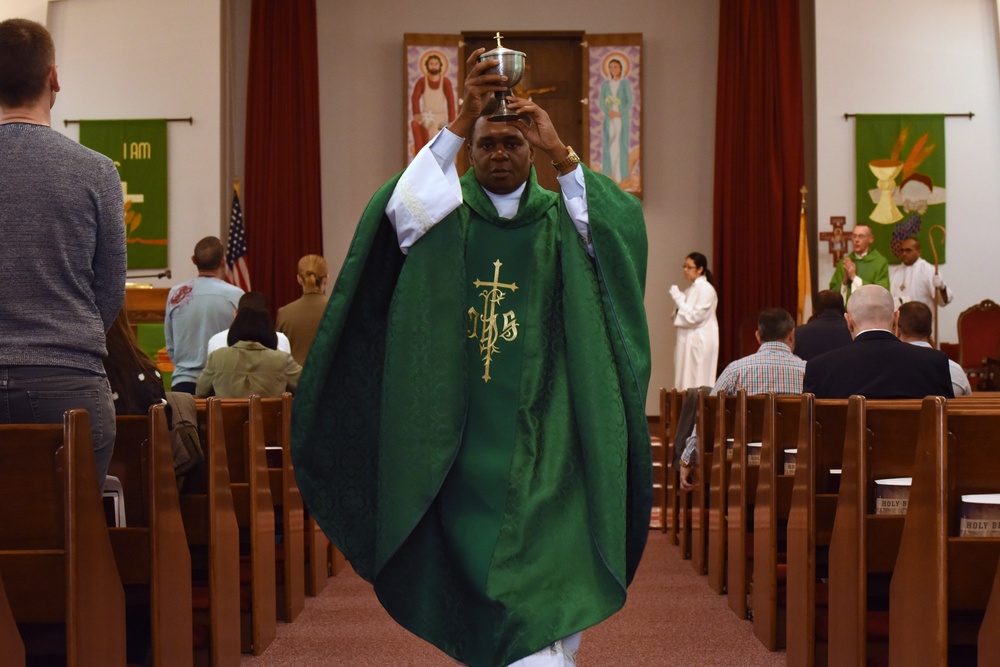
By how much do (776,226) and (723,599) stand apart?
7545 millimetres

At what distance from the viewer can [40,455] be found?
8.29 ft

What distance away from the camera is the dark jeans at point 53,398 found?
2625 millimetres

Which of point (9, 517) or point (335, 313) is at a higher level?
point (335, 313)

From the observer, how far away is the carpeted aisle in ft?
13.5

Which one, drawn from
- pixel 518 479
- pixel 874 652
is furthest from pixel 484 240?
pixel 874 652

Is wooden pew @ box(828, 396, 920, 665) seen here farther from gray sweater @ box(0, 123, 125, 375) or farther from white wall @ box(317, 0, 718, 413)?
white wall @ box(317, 0, 718, 413)

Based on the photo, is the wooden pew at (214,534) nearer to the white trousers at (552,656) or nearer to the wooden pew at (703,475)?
the white trousers at (552,656)

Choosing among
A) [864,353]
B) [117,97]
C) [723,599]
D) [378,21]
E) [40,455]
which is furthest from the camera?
[378,21]

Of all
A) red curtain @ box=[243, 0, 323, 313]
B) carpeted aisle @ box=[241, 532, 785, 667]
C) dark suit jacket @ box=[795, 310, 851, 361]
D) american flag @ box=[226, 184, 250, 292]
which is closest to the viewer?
carpeted aisle @ box=[241, 532, 785, 667]

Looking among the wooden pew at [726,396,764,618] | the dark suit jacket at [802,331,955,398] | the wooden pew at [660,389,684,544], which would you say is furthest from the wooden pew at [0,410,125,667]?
the wooden pew at [660,389,684,544]

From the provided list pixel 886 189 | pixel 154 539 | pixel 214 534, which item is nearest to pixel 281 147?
pixel 886 189

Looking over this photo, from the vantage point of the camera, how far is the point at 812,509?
3639mm

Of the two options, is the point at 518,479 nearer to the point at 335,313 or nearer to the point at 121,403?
the point at 335,313

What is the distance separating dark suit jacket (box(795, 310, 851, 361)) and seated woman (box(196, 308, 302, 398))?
348cm
